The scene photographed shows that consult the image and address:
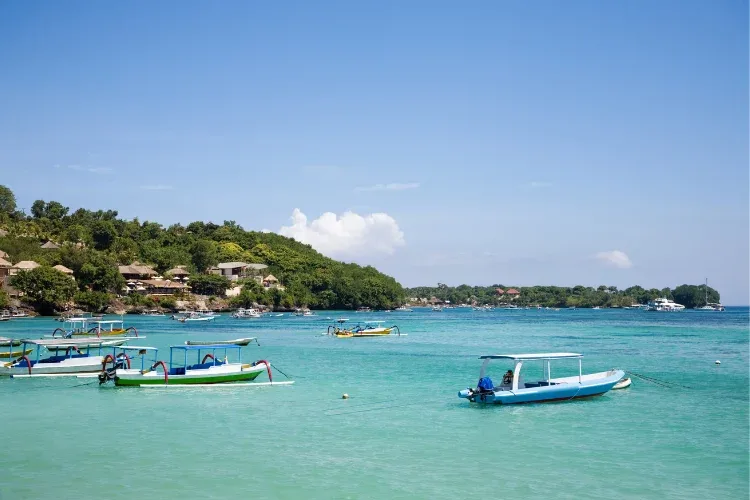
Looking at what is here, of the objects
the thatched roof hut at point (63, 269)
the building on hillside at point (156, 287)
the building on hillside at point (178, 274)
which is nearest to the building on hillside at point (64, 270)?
the thatched roof hut at point (63, 269)

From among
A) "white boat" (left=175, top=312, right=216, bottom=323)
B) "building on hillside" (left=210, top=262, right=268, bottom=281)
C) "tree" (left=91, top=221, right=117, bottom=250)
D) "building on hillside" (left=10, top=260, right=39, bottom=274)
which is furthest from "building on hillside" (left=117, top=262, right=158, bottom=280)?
"white boat" (left=175, top=312, right=216, bottom=323)

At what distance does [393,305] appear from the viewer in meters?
171

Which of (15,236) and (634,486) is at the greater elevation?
(15,236)

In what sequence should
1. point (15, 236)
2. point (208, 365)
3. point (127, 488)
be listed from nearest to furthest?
point (127, 488), point (208, 365), point (15, 236)

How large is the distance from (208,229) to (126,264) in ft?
137

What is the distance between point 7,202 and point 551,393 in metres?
142

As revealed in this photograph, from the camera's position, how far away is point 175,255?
5591 inches

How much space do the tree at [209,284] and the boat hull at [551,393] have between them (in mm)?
110267

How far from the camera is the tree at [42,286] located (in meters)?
99.4

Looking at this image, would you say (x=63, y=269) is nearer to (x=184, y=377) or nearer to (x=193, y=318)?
(x=193, y=318)

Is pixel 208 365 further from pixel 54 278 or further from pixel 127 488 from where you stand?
pixel 54 278

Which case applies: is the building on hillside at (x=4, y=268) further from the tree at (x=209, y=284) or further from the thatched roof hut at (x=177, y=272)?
the tree at (x=209, y=284)

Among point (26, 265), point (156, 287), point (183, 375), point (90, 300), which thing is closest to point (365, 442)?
point (183, 375)

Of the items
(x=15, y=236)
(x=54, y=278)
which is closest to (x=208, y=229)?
(x=15, y=236)
